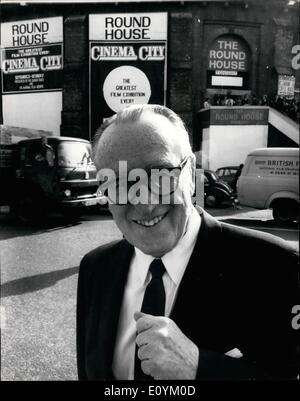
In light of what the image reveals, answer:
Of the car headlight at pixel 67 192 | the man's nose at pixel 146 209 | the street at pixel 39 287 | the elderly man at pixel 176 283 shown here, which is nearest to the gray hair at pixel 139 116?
the elderly man at pixel 176 283

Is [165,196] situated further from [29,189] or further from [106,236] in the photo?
[29,189]

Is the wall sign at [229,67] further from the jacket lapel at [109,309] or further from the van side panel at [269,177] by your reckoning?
the jacket lapel at [109,309]

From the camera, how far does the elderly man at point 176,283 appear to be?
35.8 inches

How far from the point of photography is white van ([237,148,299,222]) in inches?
45.7

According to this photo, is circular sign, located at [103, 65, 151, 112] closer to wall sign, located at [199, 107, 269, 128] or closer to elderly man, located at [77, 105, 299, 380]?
wall sign, located at [199, 107, 269, 128]

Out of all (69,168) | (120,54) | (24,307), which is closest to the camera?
(120,54)

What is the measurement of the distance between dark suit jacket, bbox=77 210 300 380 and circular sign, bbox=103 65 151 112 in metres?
0.51

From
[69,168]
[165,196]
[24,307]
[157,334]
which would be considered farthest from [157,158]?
[24,307]

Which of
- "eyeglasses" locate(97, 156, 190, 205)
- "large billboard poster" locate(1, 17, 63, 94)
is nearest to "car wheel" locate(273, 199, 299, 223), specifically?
"eyeglasses" locate(97, 156, 190, 205)

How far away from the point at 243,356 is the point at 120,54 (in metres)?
1.04

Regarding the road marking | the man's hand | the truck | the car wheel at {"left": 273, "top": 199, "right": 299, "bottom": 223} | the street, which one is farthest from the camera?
the road marking

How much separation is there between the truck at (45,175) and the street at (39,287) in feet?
0.21

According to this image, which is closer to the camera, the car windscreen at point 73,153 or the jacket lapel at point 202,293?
the jacket lapel at point 202,293
